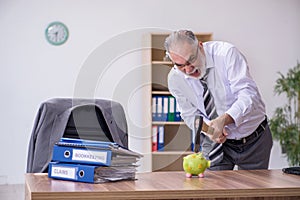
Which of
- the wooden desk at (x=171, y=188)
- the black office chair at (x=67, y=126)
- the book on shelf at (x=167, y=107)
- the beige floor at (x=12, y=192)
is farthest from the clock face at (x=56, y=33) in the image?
the wooden desk at (x=171, y=188)

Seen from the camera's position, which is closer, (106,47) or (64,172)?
(64,172)

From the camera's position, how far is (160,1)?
6008 mm

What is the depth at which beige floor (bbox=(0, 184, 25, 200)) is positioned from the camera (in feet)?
Answer: 16.4

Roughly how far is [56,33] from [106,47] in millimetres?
552

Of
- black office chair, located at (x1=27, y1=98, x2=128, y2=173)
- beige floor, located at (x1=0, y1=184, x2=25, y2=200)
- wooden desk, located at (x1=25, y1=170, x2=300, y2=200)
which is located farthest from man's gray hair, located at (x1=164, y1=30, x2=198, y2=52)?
beige floor, located at (x1=0, y1=184, x2=25, y2=200)

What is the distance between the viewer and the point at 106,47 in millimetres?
5891

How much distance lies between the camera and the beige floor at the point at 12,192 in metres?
5.01

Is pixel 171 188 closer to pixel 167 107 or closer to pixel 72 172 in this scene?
pixel 72 172

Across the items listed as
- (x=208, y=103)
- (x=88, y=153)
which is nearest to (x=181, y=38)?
(x=208, y=103)

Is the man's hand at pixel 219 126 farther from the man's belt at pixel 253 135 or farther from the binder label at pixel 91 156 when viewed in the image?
the binder label at pixel 91 156

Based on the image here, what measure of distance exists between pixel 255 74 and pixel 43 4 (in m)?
2.49

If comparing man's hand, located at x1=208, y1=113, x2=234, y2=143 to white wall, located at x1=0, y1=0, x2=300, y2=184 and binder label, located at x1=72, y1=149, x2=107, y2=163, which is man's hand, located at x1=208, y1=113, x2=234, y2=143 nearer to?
binder label, located at x1=72, y1=149, x2=107, y2=163

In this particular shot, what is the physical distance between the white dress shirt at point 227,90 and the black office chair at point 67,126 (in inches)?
15.6

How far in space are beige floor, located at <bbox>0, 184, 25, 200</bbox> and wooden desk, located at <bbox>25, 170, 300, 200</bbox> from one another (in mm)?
2955
